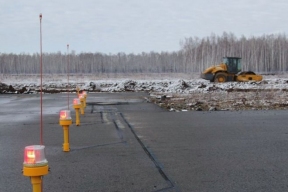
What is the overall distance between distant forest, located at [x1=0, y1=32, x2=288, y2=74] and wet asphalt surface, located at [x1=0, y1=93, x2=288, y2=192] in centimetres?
9243

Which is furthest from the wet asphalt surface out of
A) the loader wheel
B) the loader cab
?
the loader cab

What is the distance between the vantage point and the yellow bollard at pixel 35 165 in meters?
5.05

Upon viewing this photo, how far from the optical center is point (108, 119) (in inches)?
688

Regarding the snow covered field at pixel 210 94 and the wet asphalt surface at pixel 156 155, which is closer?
the wet asphalt surface at pixel 156 155

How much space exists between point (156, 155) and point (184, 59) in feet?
367

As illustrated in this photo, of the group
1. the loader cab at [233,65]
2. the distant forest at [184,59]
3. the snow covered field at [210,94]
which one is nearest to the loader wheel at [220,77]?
the loader cab at [233,65]

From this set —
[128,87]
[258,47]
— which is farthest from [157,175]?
[258,47]

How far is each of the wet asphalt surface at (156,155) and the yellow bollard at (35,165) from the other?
1762 mm

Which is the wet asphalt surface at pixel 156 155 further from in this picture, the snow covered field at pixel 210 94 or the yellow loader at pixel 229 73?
the yellow loader at pixel 229 73

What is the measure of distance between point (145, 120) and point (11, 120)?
5435 millimetres

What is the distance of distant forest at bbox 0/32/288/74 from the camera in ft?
362

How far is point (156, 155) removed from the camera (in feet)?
31.8

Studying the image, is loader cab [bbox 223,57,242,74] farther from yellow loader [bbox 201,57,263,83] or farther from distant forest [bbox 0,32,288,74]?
distant forest [bbox 0,32,288,74]

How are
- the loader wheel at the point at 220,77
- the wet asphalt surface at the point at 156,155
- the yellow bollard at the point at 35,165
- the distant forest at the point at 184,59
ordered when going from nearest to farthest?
the yellow bollard at the point at 35,165, the wet asphalt surface at the point at 156,155, the loader wheel at the point at 220,77, the distant forest at the point at 184,59
